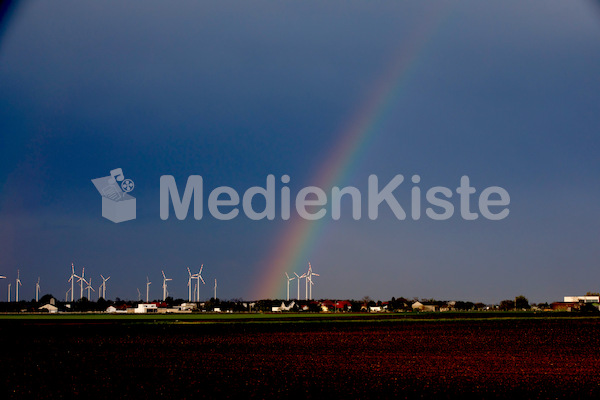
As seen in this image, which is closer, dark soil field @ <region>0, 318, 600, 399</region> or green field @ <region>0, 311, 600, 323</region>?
Answer: dark soil field @ <region>0, 318, 600, 399</region>

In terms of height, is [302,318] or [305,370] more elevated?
[305,370]

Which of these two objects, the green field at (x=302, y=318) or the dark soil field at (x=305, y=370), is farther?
the green field at (x=302, y=318)

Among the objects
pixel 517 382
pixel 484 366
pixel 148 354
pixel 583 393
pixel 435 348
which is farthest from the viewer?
pixel 435 348

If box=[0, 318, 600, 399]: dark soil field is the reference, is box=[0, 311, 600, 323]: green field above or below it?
below

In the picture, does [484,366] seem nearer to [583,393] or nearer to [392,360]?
[392,360]

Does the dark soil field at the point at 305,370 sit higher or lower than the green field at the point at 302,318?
higher

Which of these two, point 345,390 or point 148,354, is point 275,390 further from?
point 148,354

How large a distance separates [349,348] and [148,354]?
35.9 feet

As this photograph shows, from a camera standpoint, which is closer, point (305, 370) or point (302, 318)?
point (305, 370)

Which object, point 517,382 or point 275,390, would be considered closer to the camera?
point 275,390

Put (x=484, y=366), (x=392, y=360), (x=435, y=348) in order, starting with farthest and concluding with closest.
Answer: (x=435, y=348), (x=392, y=360), (x=484, y=366)

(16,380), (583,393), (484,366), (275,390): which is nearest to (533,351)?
(484,366)

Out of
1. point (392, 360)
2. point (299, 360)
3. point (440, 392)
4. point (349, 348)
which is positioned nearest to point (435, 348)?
point (349, 348)

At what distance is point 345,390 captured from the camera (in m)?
22.2
